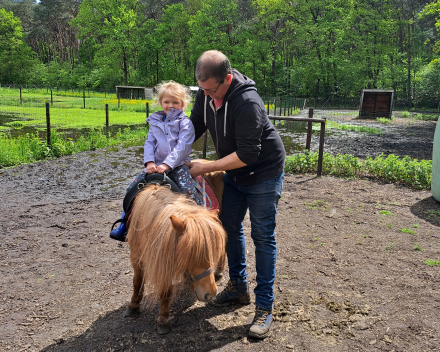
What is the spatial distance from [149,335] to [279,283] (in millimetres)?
1286

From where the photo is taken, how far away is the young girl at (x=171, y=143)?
2.51 m

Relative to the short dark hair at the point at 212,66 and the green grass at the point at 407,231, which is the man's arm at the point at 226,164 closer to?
the short dark hair at the point at 212,66

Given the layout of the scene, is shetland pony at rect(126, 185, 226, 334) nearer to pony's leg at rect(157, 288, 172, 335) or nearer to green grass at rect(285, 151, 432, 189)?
pony's leg at rect(157, 288, 172, 335)

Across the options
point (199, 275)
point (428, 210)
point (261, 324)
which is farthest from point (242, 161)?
point (428, 210)

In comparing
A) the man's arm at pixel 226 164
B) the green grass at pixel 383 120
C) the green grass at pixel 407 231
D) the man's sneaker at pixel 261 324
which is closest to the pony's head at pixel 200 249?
the man's arm at pixel 226 164

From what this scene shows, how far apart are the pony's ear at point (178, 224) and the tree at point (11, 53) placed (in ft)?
204

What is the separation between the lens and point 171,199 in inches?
86.8

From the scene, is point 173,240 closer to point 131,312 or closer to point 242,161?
point 242,161

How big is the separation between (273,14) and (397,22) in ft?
49.3

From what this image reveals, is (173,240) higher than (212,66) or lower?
lower

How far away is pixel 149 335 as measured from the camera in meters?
2.48

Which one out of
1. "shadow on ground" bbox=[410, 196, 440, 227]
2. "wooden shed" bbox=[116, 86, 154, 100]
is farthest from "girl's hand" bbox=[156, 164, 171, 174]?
"wooden shed" bbox=[116, 86, 154, 100]

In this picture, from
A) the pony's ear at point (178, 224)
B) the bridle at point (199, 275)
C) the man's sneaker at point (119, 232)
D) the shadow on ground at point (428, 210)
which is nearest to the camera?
the pony's ear at point (178, 224)

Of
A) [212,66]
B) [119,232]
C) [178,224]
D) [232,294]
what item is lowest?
[232,294]
